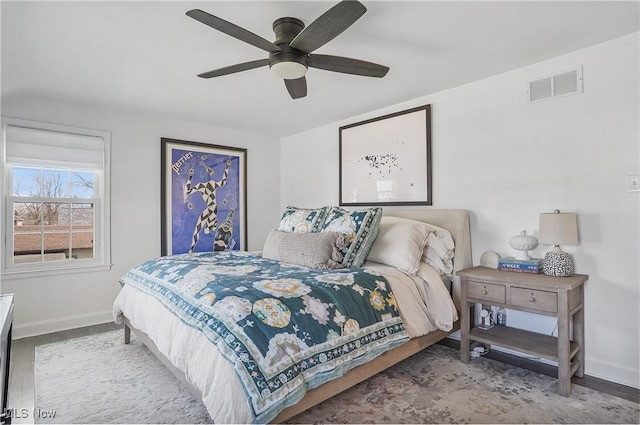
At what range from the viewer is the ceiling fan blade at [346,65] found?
211 cm

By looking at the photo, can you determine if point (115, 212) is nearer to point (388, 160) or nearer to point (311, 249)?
point (311, 249)

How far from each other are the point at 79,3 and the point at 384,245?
8.32 feet

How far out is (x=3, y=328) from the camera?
138 cm

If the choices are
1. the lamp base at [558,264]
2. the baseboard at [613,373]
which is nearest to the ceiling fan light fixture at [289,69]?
the lamp base at [558,264]

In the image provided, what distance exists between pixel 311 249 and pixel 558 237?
174 centimetres

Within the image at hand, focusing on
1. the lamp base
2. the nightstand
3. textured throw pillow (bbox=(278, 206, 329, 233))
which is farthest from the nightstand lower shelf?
textured throw pillow (bbox=(278, 206, 329, 233))

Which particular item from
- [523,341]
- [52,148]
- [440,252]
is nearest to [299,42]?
[440,252]

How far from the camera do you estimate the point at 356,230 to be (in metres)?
2.82

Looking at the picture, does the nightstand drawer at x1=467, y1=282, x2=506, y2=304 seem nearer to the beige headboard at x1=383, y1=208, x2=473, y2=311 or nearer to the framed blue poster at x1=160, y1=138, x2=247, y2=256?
the beige headboard at x1=383, y1=208, x2=473, y2=311

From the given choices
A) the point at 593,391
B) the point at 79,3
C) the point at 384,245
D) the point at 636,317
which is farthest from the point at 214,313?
the point at 636,317

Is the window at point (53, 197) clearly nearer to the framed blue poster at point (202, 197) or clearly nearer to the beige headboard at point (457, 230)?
the framed blue poster at point (202, 197)

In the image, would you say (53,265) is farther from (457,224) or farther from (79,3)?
(457,224)

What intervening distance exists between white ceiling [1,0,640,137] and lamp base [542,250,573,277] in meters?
1.48

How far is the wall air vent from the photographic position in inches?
98.0
